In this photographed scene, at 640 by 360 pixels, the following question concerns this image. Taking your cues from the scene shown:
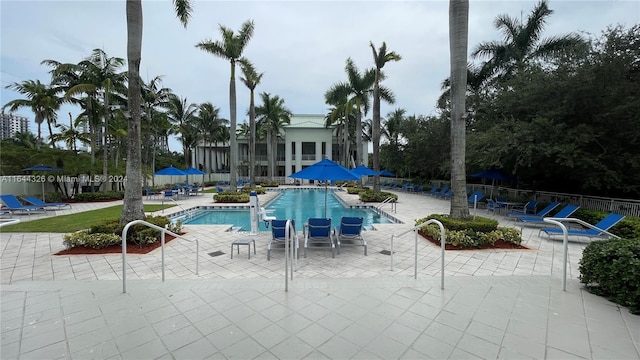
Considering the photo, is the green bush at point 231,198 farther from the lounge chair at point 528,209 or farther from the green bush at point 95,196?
the lounge chair at point 528,209

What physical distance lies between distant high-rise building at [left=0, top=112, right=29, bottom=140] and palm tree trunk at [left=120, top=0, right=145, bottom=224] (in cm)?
5227

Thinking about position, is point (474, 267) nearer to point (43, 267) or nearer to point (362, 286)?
point (362, 286)

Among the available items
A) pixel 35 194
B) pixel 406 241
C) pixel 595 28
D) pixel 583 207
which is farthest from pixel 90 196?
pixel 595 28

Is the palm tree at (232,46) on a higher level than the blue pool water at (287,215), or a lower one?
higher

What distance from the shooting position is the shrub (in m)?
6.59

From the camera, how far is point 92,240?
21.6 ft

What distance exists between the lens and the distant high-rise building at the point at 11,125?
41594mm

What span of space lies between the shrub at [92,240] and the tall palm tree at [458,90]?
9.82 meters

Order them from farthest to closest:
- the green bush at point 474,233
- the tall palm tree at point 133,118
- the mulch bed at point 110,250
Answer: the tall palm tree at point 133,118 → the green bush at point 474,233 → the mulch bed at point 110,250

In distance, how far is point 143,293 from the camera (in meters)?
4.12

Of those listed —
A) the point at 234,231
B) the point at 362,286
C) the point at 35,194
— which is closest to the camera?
the point at 362,286

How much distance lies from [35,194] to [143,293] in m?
19.6

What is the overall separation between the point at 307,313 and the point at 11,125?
7165 centimetres

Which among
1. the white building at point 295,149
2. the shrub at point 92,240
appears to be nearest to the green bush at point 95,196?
the shrub at point 92,240
